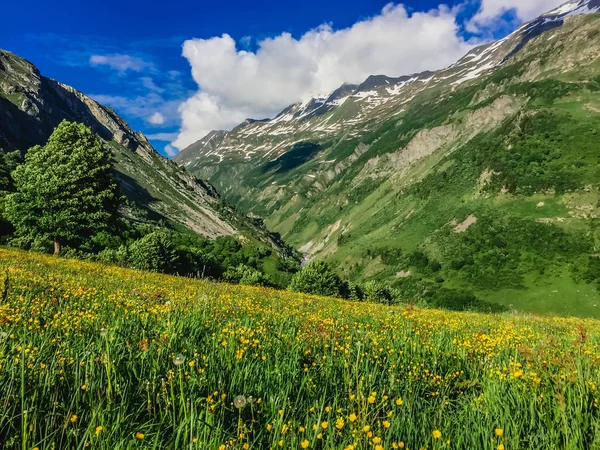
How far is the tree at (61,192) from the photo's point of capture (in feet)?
117

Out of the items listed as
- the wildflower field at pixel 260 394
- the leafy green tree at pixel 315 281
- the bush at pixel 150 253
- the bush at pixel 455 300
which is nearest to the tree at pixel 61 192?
→ the bush at pixel 150 253

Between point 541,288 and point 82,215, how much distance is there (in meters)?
122

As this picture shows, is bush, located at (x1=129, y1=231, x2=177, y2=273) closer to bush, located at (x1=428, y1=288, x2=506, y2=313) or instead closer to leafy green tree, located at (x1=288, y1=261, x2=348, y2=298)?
leafy green tree, located at (x1=288, y1=261, x2=348, y2=298)

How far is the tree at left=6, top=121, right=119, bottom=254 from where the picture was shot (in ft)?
117

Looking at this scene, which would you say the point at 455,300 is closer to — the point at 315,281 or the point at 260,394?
the point at 315,281

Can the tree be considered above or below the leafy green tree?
above

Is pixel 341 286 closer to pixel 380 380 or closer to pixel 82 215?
pixel 82 215

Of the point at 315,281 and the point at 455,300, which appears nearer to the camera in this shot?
the point at 315,281

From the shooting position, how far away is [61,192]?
119 ft

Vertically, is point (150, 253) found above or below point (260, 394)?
above

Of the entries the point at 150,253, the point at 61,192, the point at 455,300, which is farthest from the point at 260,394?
the point at 455,300

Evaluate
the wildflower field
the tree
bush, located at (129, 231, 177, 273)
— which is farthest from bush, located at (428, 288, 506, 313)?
the wildflower field

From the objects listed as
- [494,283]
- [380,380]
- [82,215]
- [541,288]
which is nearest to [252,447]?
A: [380,380]

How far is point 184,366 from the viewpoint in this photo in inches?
161
